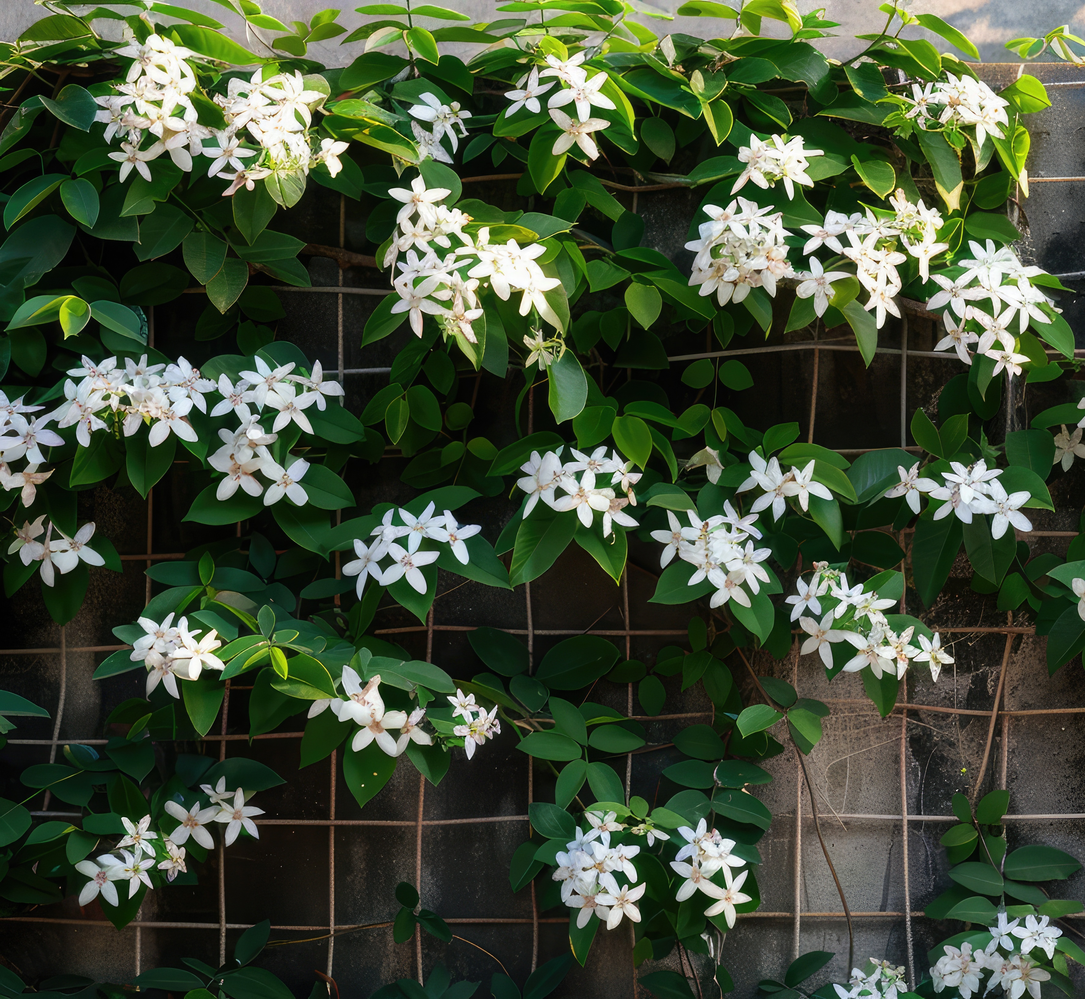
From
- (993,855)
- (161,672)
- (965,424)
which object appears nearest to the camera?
(161,672)

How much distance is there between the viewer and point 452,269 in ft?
3.86

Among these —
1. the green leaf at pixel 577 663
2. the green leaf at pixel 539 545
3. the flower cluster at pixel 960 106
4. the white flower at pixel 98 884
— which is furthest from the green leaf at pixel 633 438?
the white flower at pixel 98 884

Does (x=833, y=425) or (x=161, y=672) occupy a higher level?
(x=833, y=425)

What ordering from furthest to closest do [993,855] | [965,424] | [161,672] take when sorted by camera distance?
1. [993,855]
2. [965,424]
3. [161,672]

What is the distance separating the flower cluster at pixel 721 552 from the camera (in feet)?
4.19

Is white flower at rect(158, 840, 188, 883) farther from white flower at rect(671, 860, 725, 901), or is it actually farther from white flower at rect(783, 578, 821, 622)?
white flower at rect(783, 578, 821, 622)

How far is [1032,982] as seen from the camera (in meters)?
1.42

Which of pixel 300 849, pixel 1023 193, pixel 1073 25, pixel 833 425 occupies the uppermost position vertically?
pixel 1073 25

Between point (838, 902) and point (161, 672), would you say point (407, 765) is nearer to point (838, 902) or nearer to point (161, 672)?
point (161, 672)

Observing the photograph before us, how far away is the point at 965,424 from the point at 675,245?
0.58 meters

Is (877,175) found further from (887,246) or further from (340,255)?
(340,255)

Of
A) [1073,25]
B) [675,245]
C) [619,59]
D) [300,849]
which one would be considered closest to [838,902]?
[300,849]

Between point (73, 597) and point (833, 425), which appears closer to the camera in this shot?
point (73, 597)

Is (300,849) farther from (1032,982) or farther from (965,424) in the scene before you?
(965,424)
